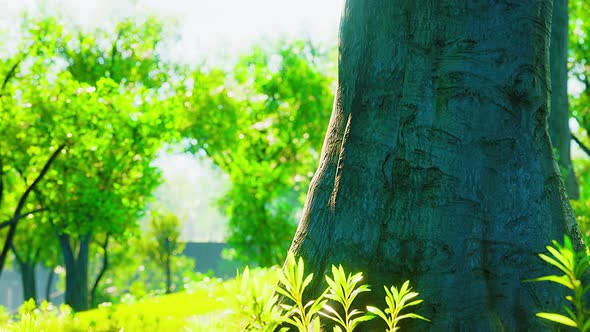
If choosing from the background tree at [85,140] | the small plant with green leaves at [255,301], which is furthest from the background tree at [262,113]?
the small plant with green leaves at [255,301]

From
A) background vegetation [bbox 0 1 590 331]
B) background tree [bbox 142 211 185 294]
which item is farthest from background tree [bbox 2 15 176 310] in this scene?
background tree [bbox 142 211 185 294]

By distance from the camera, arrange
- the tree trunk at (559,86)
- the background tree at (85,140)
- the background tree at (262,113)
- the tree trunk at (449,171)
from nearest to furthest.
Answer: the tree trunk at (449,171) → the tree trunk at (559,86) → the background tree at (85,140) → the background tree at (262,113)

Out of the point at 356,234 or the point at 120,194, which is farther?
the point at 120,194

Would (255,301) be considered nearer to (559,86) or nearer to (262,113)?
(559,86)

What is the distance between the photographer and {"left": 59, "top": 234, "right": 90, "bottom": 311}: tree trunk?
23016mm

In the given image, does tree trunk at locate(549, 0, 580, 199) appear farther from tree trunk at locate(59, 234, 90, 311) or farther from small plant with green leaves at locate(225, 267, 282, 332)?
tree trunk at locate(59, 234, 90, 311)

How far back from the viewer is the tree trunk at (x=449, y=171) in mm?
3170

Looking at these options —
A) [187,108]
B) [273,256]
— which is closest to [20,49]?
[187,108]

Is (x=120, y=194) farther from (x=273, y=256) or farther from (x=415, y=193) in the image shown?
(x=415, y=193)

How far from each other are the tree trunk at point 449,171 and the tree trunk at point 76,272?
21790 mm

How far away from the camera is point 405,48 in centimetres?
361

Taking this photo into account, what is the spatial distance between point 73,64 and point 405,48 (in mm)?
23390

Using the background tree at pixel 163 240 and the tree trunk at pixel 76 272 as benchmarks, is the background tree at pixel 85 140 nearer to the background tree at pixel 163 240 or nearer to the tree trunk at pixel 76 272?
the tree trunk at pixel 76 272

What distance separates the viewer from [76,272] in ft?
77.4
